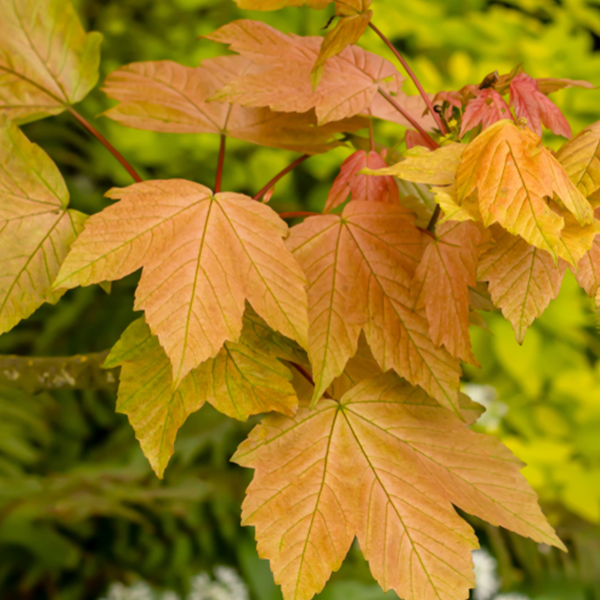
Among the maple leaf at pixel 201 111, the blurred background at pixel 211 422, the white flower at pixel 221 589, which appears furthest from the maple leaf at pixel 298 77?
the white flower at pixel 221 589

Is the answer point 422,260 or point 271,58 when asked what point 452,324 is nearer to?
point 422,260

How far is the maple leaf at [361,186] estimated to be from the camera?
36cm

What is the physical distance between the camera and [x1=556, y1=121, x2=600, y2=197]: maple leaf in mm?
312

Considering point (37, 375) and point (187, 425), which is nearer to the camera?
point (37, 375)

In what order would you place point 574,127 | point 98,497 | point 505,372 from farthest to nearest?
1. point 505,372
2. point 574,127
3. point 98,497

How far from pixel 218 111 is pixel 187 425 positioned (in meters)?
0.99

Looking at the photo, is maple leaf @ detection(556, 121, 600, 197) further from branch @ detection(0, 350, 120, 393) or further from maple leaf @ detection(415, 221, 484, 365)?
branch @ detection(0, 350, 120, 393)

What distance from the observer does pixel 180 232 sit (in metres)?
0.33

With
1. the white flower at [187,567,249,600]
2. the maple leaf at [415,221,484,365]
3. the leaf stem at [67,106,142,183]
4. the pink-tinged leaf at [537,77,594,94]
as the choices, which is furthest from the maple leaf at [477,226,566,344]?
the white flower at [187,567,249,600]

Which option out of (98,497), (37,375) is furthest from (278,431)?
(98,497)

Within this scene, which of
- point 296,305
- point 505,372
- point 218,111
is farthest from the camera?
point 505,372

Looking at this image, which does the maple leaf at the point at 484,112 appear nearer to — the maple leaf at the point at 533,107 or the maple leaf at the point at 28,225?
the maple leaf at the point at 533,107

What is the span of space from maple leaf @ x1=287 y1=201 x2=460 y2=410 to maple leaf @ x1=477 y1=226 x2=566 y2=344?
0.04 meters

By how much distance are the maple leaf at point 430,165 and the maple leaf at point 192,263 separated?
0.25ft
